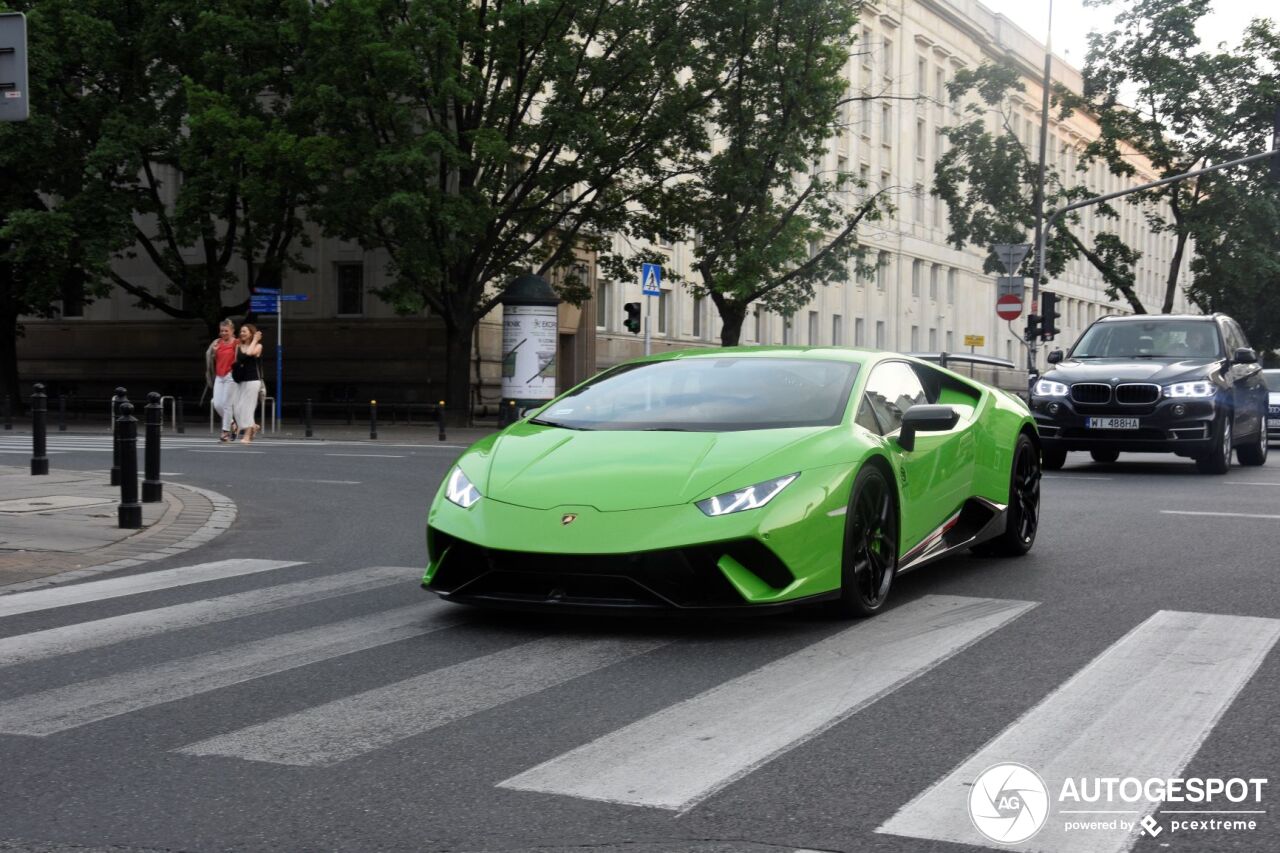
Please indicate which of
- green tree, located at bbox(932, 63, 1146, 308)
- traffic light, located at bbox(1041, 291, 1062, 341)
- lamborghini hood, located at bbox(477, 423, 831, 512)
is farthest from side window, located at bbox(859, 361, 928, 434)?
green tree, located at bbox(932, 63, 1146, 308)

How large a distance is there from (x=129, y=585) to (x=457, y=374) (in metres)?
26.0

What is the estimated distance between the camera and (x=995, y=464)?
30.1ft

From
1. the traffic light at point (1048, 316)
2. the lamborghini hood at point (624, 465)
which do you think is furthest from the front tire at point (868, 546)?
the traffic light at point (1048, 316)

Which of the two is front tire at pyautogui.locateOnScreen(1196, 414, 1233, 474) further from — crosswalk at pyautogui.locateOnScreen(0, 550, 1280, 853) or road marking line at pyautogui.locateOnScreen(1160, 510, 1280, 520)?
crosswalk at pyautogui.locateOnScreen(0, 550, 1280, 853)

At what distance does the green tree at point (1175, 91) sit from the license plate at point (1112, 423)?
102ft

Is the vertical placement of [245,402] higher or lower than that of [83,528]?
higher

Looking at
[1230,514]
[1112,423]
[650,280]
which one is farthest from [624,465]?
[650,280]

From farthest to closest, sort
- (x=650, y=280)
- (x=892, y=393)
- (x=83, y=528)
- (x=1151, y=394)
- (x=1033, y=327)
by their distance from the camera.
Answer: (x=1033, y=327) → (x=650, y=280) → (x=1151, y=394) → (x=83, y=528) → (x=892, y=393)

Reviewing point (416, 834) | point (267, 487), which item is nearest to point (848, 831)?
point (416, 834)

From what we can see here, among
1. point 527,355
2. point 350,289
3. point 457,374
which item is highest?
point 350,289

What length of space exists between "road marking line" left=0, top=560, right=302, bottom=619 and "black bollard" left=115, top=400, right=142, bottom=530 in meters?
2.00

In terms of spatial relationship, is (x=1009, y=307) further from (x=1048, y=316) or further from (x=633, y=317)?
(x=633, y=317)

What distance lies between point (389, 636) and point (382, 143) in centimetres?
2658

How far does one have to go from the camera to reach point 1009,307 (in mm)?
31719
